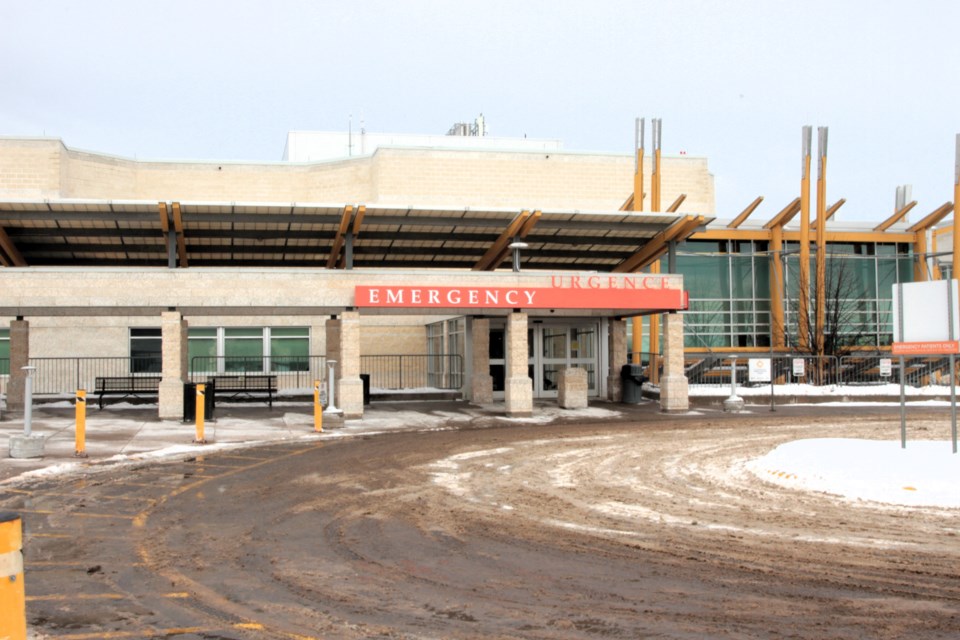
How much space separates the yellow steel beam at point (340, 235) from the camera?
963 inches

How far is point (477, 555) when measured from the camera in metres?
8.01

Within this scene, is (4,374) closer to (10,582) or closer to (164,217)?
(164,217)

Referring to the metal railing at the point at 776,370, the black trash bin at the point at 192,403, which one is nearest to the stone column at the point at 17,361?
the black trash bin at the point at 192,403

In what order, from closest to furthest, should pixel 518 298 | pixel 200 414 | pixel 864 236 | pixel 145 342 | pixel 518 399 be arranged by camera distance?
pixel 200 414
pixel 518 298
pixel 518 399
pixel 145 342
pixel 864 236

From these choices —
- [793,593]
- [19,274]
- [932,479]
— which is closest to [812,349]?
[932,479]

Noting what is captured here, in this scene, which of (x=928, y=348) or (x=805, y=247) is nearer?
(x=928, y=348)

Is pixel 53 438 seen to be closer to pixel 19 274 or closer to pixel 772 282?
pixel 19 274

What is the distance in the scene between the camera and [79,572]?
7.49 m

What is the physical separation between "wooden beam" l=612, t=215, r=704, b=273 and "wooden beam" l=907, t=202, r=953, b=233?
69.5 feet

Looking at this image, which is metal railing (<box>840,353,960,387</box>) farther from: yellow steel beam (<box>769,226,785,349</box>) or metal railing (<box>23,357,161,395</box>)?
metal railing (<box>23,357,161,395</box>)

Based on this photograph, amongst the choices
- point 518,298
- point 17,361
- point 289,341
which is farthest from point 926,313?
point 289,341

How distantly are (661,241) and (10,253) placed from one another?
20.5 meters

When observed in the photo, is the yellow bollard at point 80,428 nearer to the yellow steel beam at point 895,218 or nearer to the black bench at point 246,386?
the black bench at point 246,386

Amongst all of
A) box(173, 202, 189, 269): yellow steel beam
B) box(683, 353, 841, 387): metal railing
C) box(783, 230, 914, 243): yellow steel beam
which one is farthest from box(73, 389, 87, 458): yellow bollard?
box(783, 230, 914, 243): yellow steel beam
